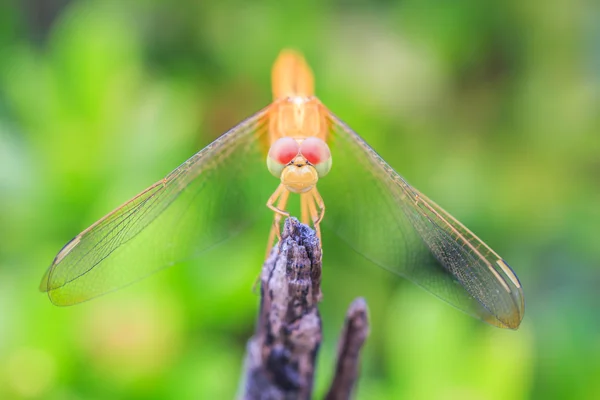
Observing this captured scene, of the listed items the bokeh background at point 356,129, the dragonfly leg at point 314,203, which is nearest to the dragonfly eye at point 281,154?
the dragonfly leg at point 314,203

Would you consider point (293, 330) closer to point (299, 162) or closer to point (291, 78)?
point (299, 162)

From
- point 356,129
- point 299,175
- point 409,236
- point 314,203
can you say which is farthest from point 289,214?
point 356,129

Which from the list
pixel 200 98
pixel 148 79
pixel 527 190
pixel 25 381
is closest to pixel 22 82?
pixel 148 79

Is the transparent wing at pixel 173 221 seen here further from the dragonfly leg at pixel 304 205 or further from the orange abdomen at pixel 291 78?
the dragonfly leg at pixel 304 205

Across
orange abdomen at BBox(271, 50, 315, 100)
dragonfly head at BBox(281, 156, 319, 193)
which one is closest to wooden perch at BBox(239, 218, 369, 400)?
dragonfly head at BBox(281, 156, 319, 193)

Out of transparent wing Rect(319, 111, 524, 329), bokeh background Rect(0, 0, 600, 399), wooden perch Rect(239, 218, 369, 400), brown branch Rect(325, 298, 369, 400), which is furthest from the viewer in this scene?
bokeh background Rect(0, 0, 600, 399)

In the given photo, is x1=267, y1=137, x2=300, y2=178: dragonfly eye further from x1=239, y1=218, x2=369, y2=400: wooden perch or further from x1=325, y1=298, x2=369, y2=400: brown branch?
x1=325, y1=298, x2=369, y2=400: brown branch
